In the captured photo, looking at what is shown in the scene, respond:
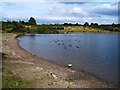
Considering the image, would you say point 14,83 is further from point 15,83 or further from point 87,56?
point 87,56

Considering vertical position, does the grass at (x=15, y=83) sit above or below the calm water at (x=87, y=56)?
above

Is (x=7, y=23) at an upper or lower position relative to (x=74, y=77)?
upper

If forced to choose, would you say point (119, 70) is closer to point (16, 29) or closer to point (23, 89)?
point (23, 89)

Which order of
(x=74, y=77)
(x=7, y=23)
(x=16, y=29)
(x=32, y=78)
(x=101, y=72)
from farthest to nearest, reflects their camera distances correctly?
(x=7, y=23) → (x=16, y=29) → (x=101, y=72) → (x=74, y=77) → (x=32, y=78)

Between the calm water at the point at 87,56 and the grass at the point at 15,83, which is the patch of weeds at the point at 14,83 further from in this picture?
the calm water at the point at 87,56

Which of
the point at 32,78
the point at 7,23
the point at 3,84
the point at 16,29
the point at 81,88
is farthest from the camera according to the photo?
the point at 7,23

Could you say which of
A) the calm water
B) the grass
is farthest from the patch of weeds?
the calm water

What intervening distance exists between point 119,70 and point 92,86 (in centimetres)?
1201

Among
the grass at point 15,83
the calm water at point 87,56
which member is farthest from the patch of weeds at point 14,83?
the calm water at point 87,56

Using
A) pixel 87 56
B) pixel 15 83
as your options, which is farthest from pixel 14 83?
pixel 87 56

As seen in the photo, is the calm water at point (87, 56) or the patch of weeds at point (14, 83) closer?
the patch of weeds at point (14, 83)

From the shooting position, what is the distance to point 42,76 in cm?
2853

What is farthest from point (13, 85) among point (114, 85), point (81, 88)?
point (114, 85)

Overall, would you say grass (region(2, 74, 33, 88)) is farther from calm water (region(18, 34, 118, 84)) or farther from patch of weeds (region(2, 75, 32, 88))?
calm water (region(18, 34, 118, 84))
